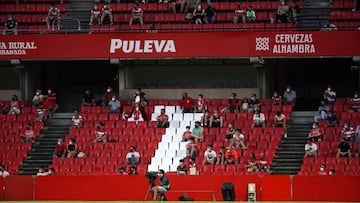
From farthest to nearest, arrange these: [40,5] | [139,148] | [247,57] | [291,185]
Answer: [40,5], [247,57], [139,148], [291,185]

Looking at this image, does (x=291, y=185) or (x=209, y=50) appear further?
(x=209, y=50)

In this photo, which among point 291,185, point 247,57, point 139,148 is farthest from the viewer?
point 247,57

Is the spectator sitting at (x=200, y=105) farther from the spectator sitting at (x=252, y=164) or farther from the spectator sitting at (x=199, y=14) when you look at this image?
the spectator sitting at (x=252, y=164)

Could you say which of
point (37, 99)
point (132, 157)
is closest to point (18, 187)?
point (132, 157)

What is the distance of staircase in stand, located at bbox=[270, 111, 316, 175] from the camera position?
4231 cm

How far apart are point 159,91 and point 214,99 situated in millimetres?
2570

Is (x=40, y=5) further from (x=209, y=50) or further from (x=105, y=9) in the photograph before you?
(x=209, y=50)

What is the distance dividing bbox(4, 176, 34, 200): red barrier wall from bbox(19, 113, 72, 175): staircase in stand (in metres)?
3.59

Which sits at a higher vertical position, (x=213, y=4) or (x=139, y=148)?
(x=213, y=4)

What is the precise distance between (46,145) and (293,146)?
31.2 ft

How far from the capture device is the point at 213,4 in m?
48.6

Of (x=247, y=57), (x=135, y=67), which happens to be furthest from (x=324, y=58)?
(x=135, y=67)

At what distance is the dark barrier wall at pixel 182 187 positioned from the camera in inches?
1526

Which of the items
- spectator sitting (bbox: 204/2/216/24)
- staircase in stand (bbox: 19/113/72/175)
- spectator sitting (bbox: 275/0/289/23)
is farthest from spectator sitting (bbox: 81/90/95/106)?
spectator sitting (bbox: 275/0/289/23)
